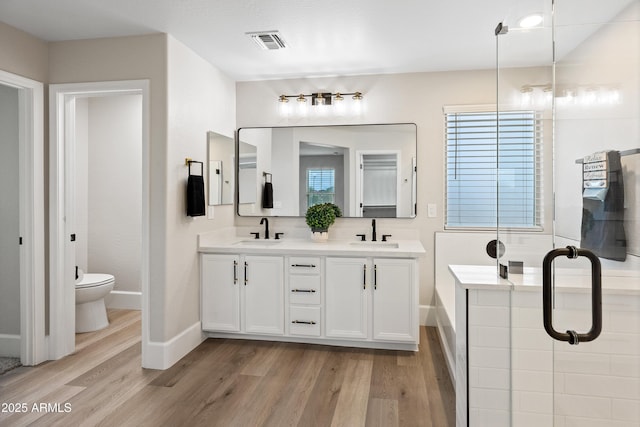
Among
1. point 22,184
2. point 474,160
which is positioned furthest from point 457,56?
point 22,184

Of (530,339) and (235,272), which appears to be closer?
(530,339)

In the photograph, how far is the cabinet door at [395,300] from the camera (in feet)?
10.1

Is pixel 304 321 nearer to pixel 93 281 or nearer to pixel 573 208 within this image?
pixel 93 281

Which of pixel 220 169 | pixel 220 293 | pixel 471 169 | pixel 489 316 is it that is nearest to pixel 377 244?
pixel 471 169

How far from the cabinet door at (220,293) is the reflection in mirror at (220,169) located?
54 centimetres

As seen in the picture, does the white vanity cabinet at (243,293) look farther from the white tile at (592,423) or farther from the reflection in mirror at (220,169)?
the white tile at (592,423)

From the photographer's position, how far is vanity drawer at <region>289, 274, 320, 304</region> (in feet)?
10.5

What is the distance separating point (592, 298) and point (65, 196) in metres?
3.33

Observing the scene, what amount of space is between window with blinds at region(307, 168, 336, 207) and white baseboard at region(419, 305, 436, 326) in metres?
1.34

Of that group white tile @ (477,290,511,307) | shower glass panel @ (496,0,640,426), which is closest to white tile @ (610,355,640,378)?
shower glass panel @ (496,0,640,426)

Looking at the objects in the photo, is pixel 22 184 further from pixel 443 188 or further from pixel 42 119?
pixel 443 188

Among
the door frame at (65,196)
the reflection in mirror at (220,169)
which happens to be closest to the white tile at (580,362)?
the door frame at (65,196)

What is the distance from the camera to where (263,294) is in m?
3.29

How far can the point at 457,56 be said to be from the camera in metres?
3.28
